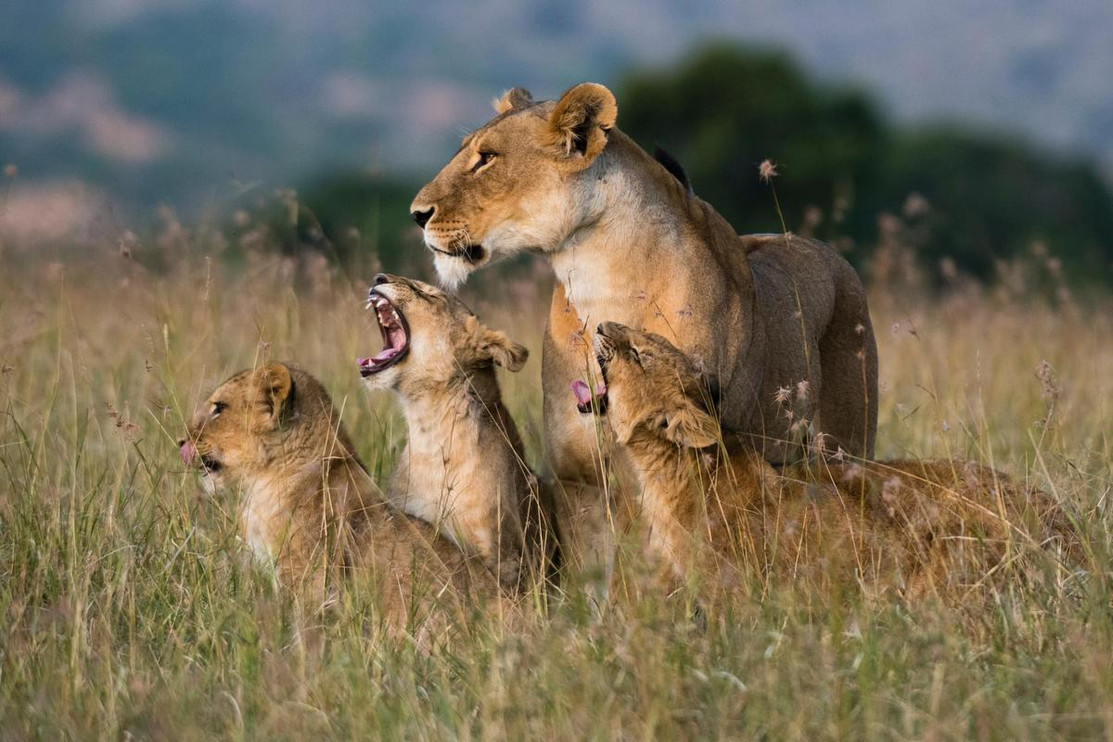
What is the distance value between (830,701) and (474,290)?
8.13m

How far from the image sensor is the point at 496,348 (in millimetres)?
5672

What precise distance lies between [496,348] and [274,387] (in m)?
0.76

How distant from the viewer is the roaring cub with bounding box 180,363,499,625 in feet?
16.6

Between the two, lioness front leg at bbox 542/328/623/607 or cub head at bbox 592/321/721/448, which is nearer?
cub head at bbox 592/321/721/448

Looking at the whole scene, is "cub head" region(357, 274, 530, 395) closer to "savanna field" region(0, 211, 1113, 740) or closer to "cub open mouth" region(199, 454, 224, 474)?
"cub open mouth" region(199, 454, 224, 474)

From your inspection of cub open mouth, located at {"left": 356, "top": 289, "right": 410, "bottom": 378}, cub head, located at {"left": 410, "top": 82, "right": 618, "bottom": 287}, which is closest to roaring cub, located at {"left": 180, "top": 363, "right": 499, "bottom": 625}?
cub open mouth, located at {"left": 356, "top": 289, "right": 410, "bottom": 378}

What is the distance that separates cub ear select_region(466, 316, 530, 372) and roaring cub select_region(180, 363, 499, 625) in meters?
0.56

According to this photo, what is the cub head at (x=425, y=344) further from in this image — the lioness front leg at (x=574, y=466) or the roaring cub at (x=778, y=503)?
the roaring cub at (x=778, y=503)

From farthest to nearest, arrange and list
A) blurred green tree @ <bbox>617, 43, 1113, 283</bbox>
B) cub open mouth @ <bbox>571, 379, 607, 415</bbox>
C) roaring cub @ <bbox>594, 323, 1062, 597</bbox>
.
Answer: blurred green tree @ <bbox>617, 43, 1113, 283</bbox> < cub open mouth @ <bbox>571, 379, 607, 415</bbox> < roaring cub @ <bbox>594, 323, 1062, 597</bbox>

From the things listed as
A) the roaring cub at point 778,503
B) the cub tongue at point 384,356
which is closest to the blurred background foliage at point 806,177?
the cub tongue at point 384,356

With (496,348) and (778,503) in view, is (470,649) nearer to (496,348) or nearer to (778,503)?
(778,503)

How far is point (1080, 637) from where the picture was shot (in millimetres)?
4191

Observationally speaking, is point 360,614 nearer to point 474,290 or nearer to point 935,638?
point 935,638

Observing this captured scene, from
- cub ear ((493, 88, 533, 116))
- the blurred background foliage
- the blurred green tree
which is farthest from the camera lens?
the blurred green tree
